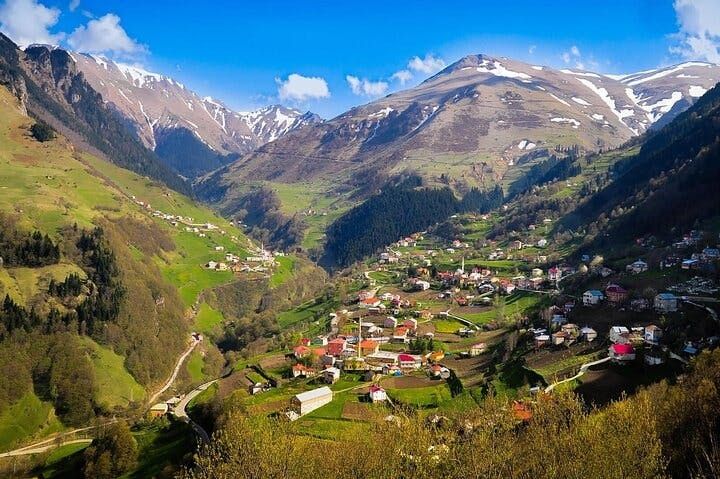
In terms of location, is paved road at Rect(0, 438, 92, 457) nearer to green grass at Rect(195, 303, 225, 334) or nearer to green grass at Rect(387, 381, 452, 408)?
green grass at Rect(387, 381, 452, 408)

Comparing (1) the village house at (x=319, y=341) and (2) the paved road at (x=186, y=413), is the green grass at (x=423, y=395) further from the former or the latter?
(1) the village house at (x=319, y=341)

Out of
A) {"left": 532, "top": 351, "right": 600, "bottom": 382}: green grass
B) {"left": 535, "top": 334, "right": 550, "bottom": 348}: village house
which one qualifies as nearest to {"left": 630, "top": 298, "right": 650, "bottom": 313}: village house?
{"left": 535, "top": 334, "right": 550, "bottom": 348}: village house

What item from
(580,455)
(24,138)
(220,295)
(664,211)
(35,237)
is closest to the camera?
(580,455)

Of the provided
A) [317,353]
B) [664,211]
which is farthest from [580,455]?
[664,211]

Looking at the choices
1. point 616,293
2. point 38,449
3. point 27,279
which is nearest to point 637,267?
point 616,293

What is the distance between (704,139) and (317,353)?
381 ft

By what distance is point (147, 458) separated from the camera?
5772 cm

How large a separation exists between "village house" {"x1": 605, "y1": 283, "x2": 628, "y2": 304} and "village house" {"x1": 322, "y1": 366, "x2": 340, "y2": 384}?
36.6 m

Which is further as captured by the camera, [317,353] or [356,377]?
[317,353]

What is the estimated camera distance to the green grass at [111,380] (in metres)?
91.0

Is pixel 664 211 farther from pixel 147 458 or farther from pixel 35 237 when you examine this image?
pixel 35 237

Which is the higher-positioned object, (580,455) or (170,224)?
(170,224)

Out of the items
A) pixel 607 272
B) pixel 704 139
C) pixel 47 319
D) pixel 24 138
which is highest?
pixel 24 138

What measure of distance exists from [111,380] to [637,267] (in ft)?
276
